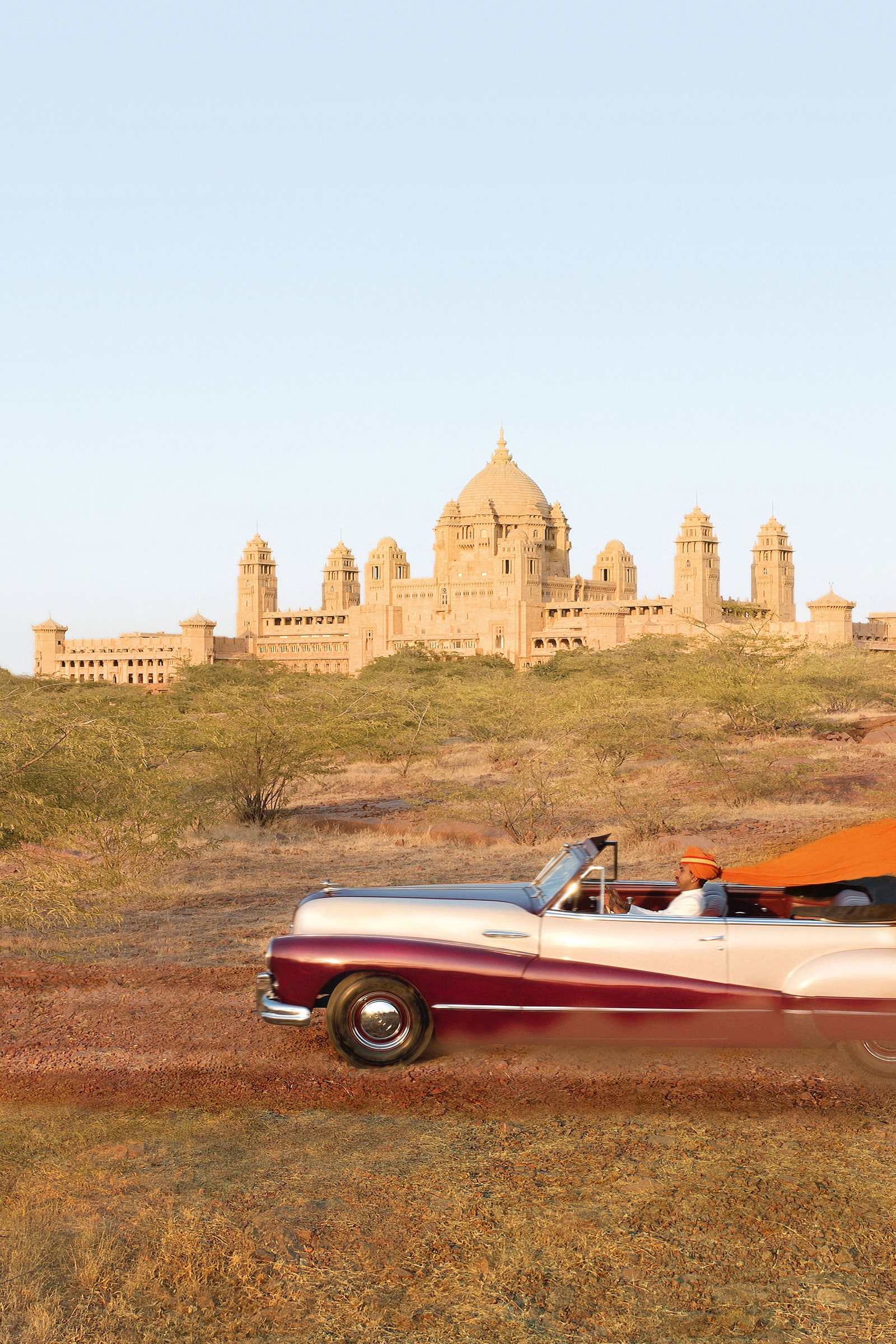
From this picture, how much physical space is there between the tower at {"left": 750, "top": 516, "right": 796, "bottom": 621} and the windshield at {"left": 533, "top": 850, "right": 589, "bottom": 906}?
406 feet

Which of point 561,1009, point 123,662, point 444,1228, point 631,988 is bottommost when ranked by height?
point 444,1228

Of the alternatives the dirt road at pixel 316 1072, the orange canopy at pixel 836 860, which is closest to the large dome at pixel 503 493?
the orange canopy at pixel 836 860

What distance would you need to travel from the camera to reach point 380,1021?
855cm

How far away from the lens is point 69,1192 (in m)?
6.38

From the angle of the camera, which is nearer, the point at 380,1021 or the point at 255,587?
the point at 380,1021

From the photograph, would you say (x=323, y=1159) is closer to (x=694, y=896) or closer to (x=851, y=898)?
(x=694, y=896)

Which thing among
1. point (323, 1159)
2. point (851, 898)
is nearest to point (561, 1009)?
point (323, 1159)

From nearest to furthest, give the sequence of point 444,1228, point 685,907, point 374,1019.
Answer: point 444,1228 < point 374,1019 < point 685,907

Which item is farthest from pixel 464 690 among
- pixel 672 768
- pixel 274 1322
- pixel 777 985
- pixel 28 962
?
pixel 274 1322

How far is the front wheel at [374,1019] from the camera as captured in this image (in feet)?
27.9

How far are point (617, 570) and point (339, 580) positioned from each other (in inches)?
1322

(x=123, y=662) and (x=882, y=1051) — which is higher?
(x=123, y=662)

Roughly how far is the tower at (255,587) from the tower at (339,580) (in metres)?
6.74

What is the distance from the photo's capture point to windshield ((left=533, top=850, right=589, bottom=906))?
8773 millimetres
